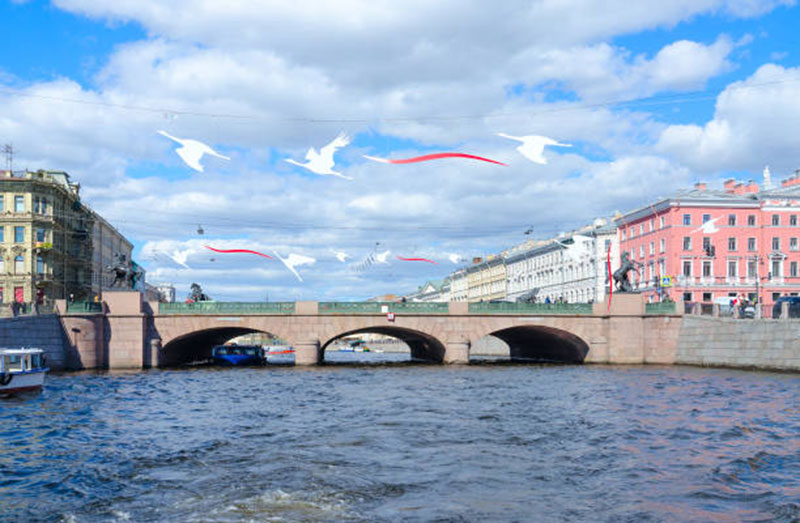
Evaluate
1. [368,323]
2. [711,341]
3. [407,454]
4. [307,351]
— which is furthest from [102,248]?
[407,454]

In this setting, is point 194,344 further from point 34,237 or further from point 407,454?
point 407,454

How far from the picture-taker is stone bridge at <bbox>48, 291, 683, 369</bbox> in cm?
5375

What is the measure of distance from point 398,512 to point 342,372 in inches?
1516

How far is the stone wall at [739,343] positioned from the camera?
4434 cm

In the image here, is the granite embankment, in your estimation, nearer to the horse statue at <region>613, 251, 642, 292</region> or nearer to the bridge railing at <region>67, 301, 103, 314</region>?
the bridge railing at <region>67, 301, 103, 314</region>

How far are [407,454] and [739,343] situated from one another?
113ft

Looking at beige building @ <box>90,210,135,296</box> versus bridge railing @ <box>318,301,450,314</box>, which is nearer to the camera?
bridge railing @ <box>318,301,450,314</box>

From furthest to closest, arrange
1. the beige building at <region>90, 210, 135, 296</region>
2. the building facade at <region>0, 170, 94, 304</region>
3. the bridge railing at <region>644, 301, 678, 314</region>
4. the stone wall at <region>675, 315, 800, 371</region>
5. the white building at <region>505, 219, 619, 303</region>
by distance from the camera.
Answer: the white building at <region>505, 219, 619, 303</region> → the beige building at <region>90, 210, 135, 296</region> → the building facade at <region>0, 170, 94, 304</region> → the bridge railing at <region>644, 301, 678, 314</region> → the stone wall at <region>675, 315, 800, 371</region>

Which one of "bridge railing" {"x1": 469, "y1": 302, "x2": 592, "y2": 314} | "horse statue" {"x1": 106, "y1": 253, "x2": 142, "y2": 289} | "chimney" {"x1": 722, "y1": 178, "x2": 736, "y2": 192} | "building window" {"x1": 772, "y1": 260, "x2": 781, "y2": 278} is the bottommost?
"bridge railing" {"x1": 469, "y1": 302, "x2": 592, "y2": 314}

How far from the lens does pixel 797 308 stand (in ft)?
Result: 151

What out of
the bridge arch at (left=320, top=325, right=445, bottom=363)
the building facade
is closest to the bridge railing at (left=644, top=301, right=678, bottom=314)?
the bridge arch at (left=320, top=325, right=445, bottom=363)

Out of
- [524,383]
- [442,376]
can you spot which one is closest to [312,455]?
[524,383]

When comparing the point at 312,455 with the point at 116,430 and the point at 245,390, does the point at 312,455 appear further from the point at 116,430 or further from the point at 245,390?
the point at 245,390

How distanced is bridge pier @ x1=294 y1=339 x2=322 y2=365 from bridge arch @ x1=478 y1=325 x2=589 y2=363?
12.4 metres
